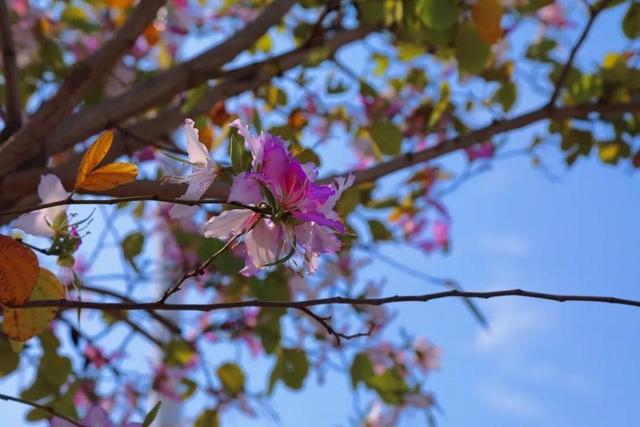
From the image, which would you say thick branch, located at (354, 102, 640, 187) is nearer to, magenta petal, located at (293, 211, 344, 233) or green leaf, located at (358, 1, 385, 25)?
Answer: green leaf, located at (358, 1, 385, 25)

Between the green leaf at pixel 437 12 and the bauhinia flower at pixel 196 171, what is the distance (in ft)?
1.96

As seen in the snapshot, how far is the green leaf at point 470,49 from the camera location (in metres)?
1.26

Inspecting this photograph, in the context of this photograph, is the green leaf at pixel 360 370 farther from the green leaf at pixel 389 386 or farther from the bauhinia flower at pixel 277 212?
the bauhinia flower at pixel 277 212

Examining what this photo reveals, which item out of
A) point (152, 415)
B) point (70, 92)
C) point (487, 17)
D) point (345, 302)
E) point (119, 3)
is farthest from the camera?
point (119, 3)

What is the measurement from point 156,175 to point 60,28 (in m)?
0.48

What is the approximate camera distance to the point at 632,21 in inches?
52.6

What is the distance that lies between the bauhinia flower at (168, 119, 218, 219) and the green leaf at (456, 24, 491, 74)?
723mm

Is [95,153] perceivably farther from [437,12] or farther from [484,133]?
[484,133]

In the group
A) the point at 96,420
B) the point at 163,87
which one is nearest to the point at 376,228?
the point at 163,87

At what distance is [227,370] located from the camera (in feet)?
5.19

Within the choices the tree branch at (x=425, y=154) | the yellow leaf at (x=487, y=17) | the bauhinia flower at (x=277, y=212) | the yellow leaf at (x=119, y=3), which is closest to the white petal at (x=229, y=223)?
the bauhinia flower at (x=277, y=212)

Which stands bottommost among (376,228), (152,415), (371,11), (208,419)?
(152,415)

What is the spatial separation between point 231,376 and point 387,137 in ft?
→ 1.74

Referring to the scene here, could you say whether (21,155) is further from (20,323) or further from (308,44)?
(308,44)
